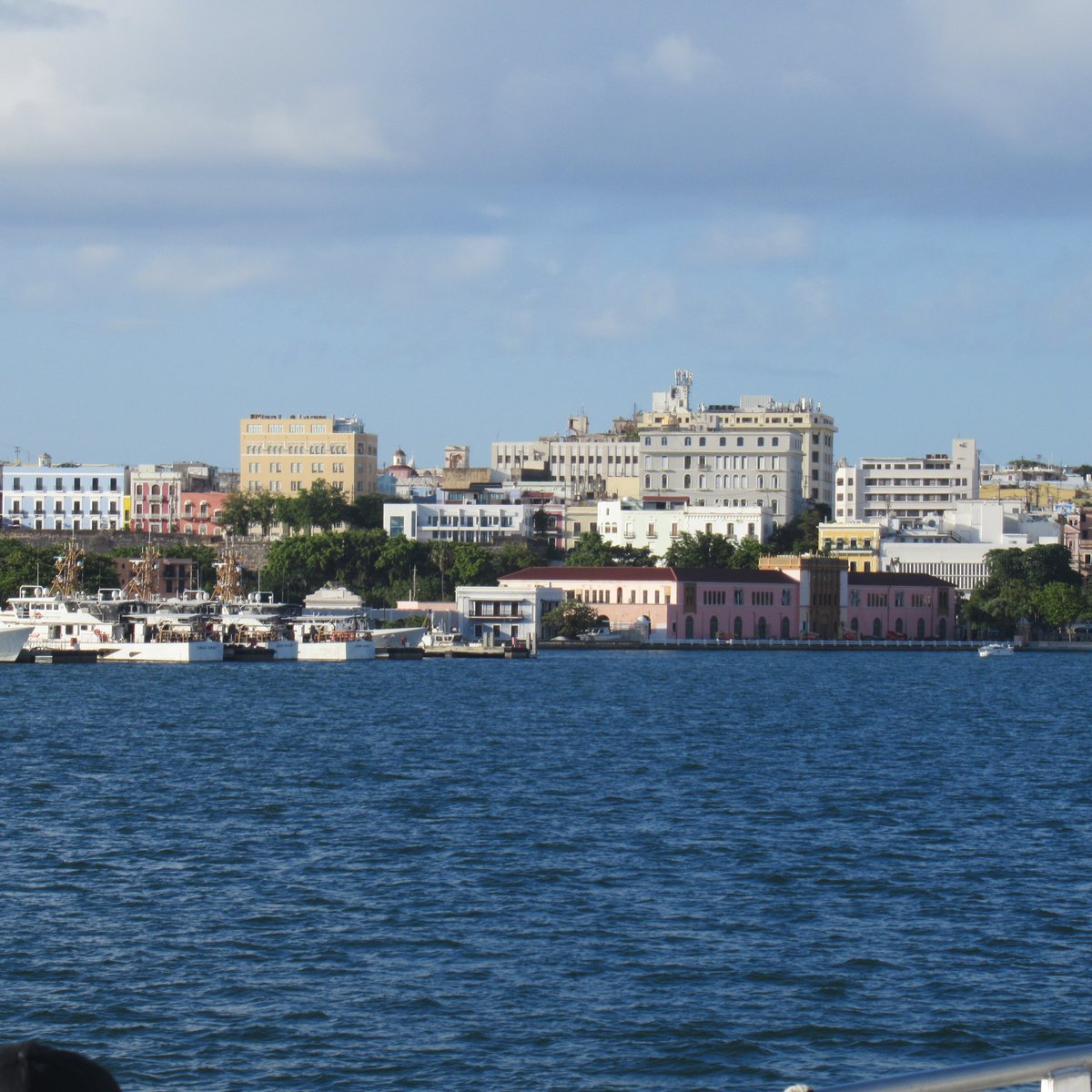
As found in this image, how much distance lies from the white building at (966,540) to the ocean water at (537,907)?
4033 inches

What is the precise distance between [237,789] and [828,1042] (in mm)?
22985

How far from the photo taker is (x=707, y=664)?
112625mm

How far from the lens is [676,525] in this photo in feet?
517

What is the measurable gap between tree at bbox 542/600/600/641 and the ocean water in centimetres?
7666

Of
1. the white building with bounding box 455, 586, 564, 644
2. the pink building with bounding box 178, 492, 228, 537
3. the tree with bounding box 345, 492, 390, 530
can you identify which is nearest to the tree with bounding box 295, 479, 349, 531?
the tree with bounding box 345, 492, 390, 530

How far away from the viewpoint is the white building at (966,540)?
154875 millimetres

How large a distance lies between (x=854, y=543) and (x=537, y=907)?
133m

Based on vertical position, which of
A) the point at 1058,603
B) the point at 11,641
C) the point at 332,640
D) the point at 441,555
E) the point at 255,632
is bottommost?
the point at 332,640

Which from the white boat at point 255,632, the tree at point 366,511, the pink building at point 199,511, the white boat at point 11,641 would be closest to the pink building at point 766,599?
the white boat at point 255,632

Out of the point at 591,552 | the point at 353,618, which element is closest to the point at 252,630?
the point at 353,618

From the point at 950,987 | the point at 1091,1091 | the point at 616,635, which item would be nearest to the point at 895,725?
the point at 950,987

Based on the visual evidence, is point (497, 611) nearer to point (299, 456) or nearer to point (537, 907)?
point (299, 456)

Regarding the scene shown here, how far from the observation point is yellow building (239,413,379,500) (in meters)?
171

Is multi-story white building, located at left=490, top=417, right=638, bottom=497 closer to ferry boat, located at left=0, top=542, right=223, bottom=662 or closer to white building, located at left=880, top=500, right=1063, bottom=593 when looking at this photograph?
white building, located at left=880, top=500, right=1063, bottom=593
